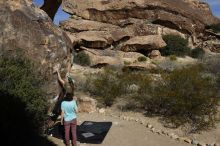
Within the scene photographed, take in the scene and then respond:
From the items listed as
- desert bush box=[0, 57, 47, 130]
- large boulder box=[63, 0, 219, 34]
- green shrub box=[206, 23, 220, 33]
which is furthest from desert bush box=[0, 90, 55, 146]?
green shrub box=[206, 23, 220, 33]

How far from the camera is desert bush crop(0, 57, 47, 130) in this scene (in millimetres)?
6867

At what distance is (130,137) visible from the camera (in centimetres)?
947

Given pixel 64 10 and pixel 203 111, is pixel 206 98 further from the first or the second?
pixel 64 10

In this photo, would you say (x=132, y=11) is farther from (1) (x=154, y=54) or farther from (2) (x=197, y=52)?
(1) (x=154, y=54)

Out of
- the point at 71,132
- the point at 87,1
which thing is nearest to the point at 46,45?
the point at 71,132

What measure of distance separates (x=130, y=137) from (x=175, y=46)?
26.6 m

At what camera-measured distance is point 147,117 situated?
40.3 ft

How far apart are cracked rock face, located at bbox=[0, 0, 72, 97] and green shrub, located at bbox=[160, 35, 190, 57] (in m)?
27.3

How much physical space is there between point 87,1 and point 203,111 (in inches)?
1169

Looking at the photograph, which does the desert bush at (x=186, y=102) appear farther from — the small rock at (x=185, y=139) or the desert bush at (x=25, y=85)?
the desert bush at (x=25, y=85)

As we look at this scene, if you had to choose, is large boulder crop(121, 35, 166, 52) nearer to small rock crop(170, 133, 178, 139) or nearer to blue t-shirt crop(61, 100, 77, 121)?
small rock crop(170, 133, 178, 139)

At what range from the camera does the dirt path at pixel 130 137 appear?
8977 millimetres

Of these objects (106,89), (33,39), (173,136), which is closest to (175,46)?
(106,89)

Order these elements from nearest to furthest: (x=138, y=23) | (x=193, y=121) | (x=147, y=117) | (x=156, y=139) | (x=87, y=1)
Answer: (x=156, y=139) < (x=193, y=121) < (x=147, y=117) < (x=138, y=23) < (x=87, y=1)
